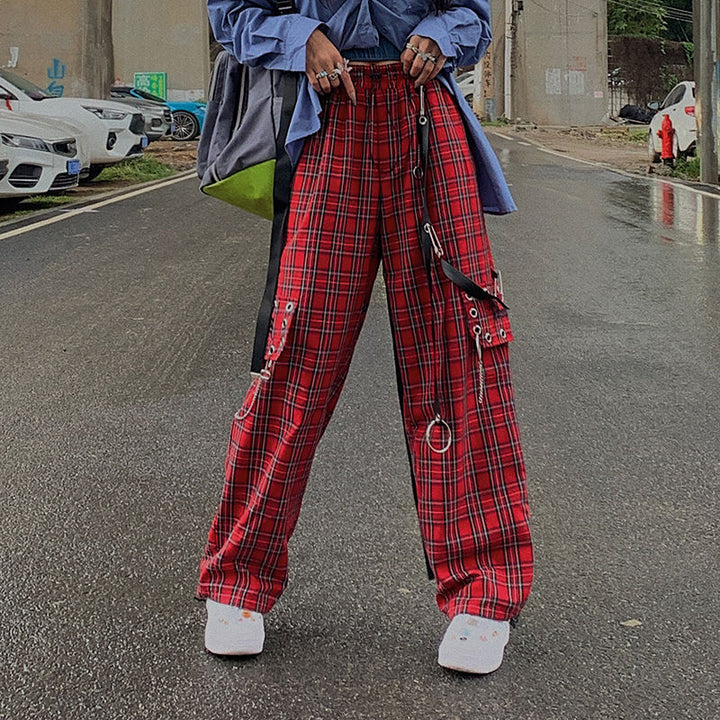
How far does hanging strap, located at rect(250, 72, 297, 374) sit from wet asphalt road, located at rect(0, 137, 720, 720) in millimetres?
710

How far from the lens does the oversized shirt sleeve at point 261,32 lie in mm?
2506

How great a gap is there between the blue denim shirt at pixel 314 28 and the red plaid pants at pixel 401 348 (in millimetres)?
61

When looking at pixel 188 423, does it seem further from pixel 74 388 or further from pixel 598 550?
pixel 598 550

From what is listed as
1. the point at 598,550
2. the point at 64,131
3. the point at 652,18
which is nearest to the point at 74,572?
the point at 598,550

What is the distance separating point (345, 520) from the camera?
3.54 m

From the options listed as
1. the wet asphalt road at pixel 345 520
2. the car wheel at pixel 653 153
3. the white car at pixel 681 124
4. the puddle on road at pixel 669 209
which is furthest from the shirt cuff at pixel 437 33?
the car wheel at pixel 653 153

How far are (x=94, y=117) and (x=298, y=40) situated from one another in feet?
45.9

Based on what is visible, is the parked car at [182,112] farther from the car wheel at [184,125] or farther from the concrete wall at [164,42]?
the concrete wall at [164,42]

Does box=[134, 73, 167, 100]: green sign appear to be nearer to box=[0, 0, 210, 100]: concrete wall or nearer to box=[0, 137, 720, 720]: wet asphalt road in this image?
box=[0, 0, 210, 100]: concrete wall

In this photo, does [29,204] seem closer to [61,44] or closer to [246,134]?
[61,44]

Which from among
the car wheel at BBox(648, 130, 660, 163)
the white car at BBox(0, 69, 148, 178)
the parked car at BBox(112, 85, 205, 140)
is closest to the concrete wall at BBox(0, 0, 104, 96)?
the parked car at BBox(112, 85, 205, 140)

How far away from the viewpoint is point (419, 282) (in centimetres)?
256

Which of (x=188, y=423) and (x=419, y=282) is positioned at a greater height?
(x=419, y=282)

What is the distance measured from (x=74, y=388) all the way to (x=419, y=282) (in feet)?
9.87
